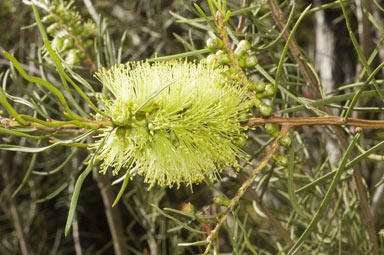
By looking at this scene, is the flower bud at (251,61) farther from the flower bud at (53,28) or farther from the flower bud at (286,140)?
the flower bud at (53,28)

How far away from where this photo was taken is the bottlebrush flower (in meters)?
0.60

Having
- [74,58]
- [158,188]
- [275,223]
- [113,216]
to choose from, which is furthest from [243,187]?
[113,216]

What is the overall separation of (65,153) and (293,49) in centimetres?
129

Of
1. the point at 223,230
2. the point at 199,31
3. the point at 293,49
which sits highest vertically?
the point at 199,31

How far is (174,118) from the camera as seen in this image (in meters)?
0.61

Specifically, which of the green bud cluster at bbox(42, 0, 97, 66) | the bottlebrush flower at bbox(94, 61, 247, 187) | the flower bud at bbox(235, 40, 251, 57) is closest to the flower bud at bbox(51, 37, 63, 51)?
the green bud cluster at bbox(42, 0, 97, 66)

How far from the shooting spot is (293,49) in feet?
2.51

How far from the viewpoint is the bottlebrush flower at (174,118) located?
0.60 m

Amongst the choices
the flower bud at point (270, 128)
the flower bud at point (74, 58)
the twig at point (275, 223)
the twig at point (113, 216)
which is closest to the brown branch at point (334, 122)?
the flower bud at point (270, 128)

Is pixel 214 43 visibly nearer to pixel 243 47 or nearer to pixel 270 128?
pixel 243 47

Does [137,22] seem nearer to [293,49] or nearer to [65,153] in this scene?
[65,153]

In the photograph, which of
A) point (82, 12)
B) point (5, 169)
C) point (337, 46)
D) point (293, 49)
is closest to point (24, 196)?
point (5, 169)

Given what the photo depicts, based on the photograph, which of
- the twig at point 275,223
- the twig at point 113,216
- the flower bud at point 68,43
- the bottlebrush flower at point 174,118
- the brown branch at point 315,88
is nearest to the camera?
the bottlebrush flower at point 174,118

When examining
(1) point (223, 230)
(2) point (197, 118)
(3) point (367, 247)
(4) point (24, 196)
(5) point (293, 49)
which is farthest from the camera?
(4) point (24, 196)
